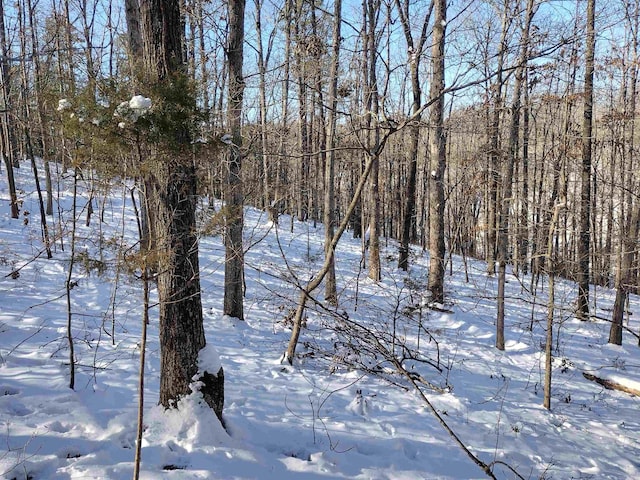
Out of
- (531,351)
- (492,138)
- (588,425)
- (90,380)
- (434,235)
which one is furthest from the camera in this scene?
(492,138)

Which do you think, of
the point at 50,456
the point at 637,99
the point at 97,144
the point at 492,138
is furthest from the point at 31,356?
the point at 637,99

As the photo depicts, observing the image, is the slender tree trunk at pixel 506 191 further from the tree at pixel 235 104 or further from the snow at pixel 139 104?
the snow at pixel 139 104

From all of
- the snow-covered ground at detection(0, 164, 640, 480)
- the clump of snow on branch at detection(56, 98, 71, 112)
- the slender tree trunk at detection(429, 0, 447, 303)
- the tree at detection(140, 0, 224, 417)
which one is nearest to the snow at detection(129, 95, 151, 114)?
the tree at detection(140, 0, 224, 417)

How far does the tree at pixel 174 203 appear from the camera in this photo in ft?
8.21

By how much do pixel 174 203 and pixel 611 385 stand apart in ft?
22.9

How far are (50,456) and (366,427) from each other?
8.82 ft

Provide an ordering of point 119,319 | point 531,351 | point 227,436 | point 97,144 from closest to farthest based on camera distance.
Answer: point 97,144, point 227,436, point 119,319, point 531,351

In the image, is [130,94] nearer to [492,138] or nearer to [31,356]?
[31,356]

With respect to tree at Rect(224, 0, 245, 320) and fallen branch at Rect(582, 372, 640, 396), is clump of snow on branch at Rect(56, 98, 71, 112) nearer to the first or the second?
tree at Rect(224, 0, 245, 320)

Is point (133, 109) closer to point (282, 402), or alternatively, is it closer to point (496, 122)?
point (282, 402)

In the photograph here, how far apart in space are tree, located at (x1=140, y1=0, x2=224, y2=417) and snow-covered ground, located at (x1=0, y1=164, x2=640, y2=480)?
239 millimetres

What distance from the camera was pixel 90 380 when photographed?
400 centimetres

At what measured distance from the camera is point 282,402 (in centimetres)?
425

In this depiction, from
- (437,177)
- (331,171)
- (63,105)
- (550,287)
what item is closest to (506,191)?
(437,177)
